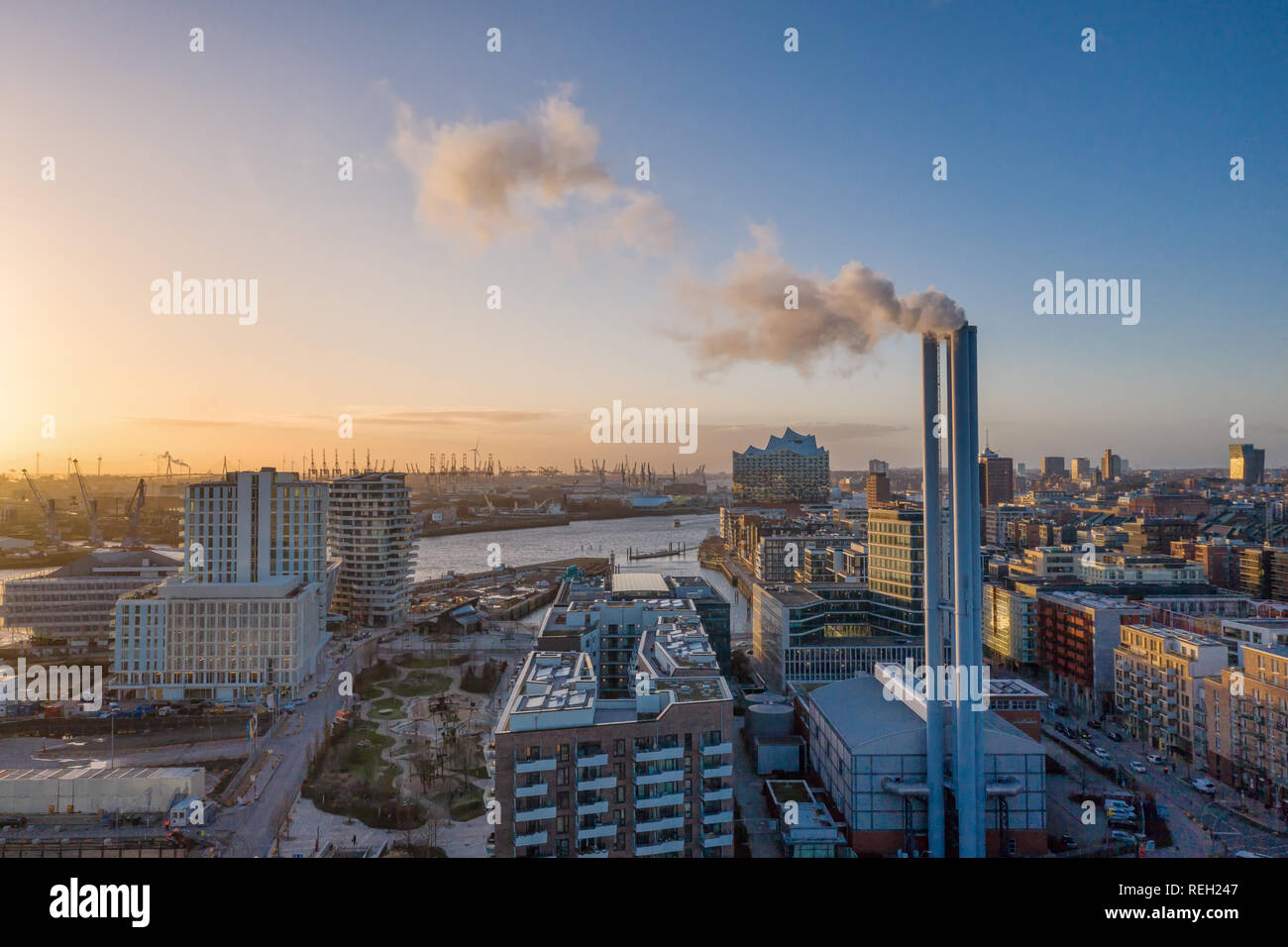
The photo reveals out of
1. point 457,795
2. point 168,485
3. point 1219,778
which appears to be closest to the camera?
point 457,795

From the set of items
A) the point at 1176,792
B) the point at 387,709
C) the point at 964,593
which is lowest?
the point at 1176,792

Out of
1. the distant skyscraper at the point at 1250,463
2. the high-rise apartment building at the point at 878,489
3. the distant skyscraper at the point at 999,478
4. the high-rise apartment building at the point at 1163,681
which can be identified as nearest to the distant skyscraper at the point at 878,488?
the high-rise apartment building at the point at 878,489

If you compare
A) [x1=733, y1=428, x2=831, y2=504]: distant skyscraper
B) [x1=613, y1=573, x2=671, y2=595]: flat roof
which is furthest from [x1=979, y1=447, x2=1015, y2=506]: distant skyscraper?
[x1=613, y1=573, x2=671, y2=595]: flat roof

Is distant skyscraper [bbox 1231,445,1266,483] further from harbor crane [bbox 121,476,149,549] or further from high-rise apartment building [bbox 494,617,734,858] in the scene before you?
harbor crane [bbox 121,476,149,549]

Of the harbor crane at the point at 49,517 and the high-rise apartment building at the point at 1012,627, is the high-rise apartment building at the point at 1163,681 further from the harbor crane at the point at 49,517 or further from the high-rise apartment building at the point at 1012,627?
the harbor crane at the point at 49,517

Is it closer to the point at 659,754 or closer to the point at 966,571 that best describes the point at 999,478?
the point at 966,571

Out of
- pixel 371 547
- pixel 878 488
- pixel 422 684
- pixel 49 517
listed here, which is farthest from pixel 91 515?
pixel 878 488
